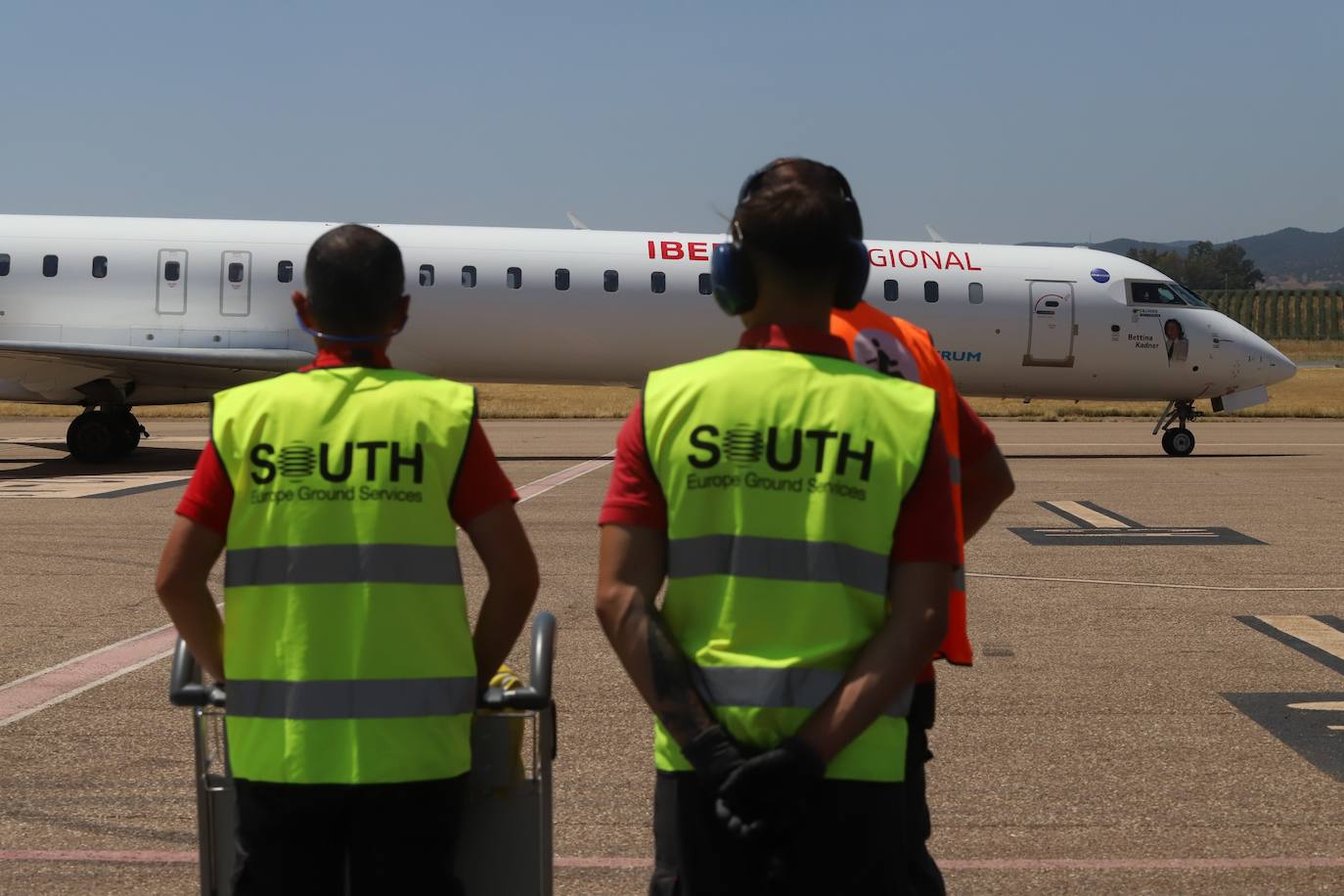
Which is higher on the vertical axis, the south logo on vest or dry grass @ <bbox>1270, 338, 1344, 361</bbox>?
the south logo on vest

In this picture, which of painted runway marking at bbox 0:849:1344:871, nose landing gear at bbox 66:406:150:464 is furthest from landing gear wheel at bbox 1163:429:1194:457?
painted runway marking at bbox 0:849:1344:871

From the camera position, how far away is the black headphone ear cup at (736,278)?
9.82 ft

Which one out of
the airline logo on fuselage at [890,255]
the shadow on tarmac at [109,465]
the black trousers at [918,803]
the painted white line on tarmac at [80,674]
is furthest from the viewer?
the airline logo on fuselage at [890,255]

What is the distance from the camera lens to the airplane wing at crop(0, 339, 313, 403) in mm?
19719

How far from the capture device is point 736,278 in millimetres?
3002

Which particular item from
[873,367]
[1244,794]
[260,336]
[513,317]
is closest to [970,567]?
[1244,794]

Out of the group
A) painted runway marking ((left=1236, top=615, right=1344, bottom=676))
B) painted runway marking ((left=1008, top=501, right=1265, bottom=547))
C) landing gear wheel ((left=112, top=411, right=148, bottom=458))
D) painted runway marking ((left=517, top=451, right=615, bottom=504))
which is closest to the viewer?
painted runway marking ((left=1236, top=615, right=1344, bottom=676))

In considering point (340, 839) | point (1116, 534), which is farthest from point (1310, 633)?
point (340, 839)

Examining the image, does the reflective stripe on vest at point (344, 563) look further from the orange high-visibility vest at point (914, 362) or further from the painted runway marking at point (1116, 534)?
the painted runway marking at point (1116, 534)

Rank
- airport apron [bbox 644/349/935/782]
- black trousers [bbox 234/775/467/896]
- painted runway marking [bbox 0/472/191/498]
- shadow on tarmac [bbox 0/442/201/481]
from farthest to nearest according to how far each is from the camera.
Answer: shadow on tarmac [bbox 0/442/201/481], painted runway marking [bbox 0/472/191/498], black trousers [bbox 234/775/467/896], airport apron [bbox 644/349/935/782]

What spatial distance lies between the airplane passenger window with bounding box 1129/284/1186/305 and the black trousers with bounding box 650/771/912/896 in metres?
20.2

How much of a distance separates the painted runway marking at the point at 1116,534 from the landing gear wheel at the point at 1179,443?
26.2 feet

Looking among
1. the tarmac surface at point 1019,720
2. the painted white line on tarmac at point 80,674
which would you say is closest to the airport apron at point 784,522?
the tarmac surface at point 1019,720

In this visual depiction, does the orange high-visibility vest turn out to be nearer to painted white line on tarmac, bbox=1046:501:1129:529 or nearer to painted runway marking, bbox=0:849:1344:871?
painted runway marking, bbox=0:849:1344:871
